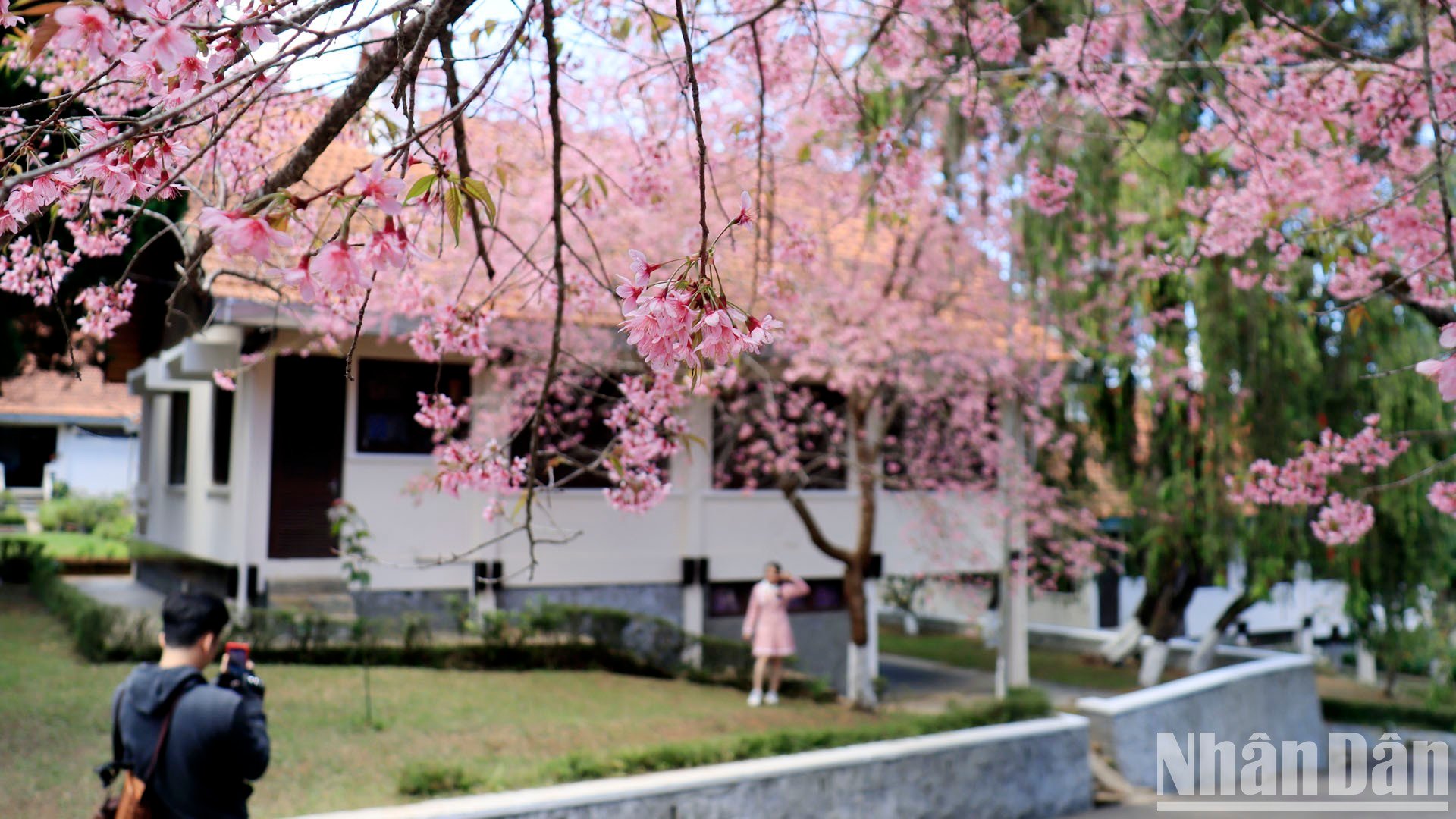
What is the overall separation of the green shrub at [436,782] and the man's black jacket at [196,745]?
304cm

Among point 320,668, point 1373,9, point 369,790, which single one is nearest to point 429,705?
point 320,668

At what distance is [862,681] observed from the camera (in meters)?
12.3

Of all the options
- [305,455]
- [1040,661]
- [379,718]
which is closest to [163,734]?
[379,718]

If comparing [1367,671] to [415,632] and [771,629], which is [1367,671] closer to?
[771,629]

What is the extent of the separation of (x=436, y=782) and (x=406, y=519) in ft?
19.3

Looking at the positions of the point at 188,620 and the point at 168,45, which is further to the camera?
the point at 188,620

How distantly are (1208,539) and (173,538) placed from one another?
1306 cm

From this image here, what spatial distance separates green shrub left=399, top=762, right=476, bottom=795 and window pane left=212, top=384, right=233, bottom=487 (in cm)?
759

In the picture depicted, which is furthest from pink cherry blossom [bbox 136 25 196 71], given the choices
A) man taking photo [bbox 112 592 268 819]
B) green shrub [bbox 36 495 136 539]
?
green shrub [bbox 36 495 136 539]

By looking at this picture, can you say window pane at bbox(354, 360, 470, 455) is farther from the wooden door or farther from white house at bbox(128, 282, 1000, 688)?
the wooden door

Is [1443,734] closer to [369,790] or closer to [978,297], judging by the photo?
[978,297]

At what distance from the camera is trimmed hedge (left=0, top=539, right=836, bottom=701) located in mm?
10047

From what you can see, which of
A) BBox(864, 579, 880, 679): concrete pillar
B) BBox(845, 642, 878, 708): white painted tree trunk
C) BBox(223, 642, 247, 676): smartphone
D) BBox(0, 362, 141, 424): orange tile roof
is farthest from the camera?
BBox(0, 362, 141, 424): orange tile roof

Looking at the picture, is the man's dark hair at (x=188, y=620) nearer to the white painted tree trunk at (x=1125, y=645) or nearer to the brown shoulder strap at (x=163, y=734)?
the brown shoulder strap at (x=163, y=734)
